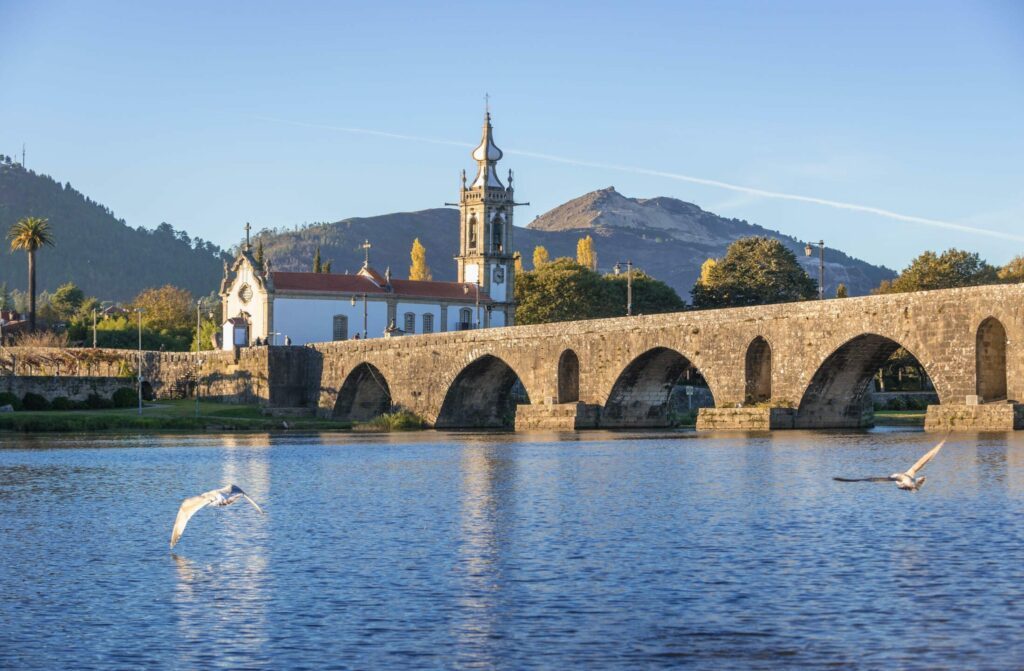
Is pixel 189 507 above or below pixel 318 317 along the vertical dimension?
below

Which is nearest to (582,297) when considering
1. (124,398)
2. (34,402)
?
(124,398)

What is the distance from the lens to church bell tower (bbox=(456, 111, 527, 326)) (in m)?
125

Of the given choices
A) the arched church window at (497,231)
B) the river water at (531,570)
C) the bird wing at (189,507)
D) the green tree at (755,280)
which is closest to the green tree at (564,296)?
the arched church window at (497,231)

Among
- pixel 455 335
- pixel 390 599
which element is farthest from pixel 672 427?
pixel 390 599

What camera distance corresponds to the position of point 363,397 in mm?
89688

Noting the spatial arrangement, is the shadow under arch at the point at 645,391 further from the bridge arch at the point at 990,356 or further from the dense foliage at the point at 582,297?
the dense foliage at the point at 582,297

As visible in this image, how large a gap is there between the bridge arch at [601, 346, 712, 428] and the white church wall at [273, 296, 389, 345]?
49021mm

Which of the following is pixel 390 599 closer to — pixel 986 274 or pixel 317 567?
pixel 317 567

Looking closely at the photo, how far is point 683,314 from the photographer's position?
6081 centimetres

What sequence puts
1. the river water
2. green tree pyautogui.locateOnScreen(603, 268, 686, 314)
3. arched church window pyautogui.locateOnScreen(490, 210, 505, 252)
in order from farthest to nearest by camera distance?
arched church window pyautogui.locateOnScreen(490, 210, 505, 252) < green tree pyautogui.locateOnScreen(603, 268, 686, 314) < the river water

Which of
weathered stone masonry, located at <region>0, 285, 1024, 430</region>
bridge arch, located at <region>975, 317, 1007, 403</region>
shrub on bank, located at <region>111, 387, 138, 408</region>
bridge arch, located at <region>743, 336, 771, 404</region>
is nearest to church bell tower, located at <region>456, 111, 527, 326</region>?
weathered stone masonry, located at <region>0, 285, 1024, 430</region>

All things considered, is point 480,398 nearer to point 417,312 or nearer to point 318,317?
point 318,317

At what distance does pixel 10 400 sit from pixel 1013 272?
2808 inches

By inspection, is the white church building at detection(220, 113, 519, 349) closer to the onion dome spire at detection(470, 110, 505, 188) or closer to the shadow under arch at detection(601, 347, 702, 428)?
the onion dome spire at detection(470, 110, 505, 188)
